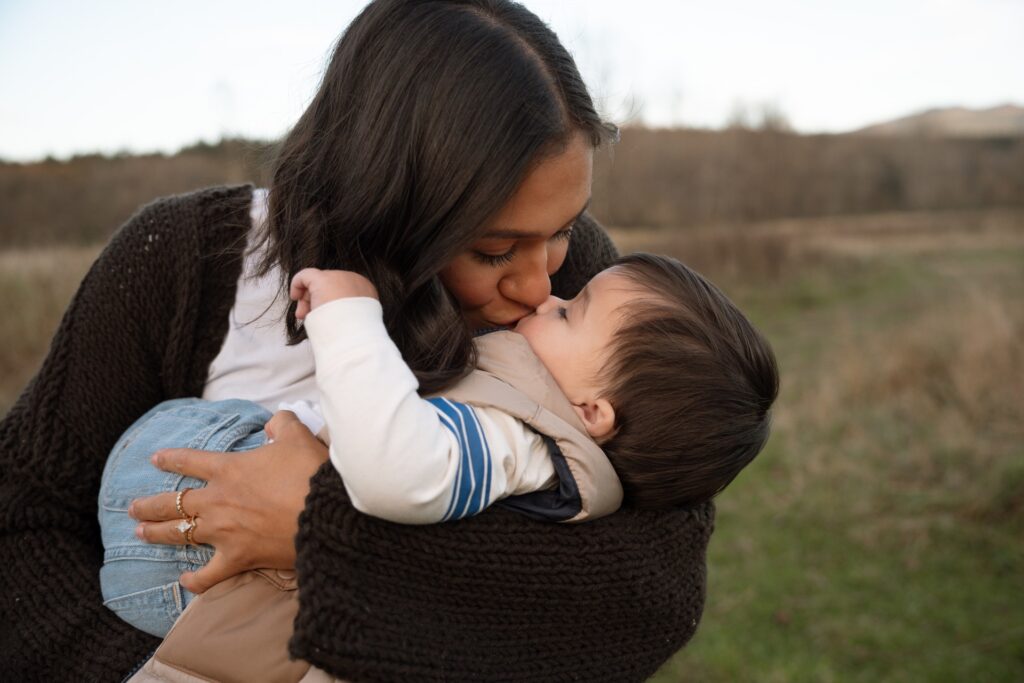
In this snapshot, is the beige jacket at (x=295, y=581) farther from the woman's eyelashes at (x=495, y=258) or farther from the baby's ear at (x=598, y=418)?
the woman's eyelashes at (x=495, y=258)

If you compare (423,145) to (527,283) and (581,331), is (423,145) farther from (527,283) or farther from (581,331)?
(581,331)

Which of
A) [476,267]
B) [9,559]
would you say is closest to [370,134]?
[476,267]

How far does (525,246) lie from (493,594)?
71 centimetres

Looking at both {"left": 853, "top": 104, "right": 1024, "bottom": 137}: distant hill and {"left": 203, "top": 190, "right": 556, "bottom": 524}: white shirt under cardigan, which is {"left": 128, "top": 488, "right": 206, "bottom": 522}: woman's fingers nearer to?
{"left": 203, "top": 190, "right": 556, "bottom": 524}: white shirt under cardigan

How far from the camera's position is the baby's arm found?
1.30m

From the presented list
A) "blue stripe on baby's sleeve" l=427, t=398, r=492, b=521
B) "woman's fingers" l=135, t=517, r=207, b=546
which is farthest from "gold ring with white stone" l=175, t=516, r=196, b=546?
"blue stripe on baby's sleeve" l=427, t=398, r=492, b=521

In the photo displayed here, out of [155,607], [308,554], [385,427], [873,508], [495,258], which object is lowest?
[873,508]

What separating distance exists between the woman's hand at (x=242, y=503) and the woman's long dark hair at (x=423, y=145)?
27 cm

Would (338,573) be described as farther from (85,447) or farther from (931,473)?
(931,473)

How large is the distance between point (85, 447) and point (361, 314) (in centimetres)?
78

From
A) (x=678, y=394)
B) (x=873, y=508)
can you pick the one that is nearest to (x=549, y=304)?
(x=678, y=394)

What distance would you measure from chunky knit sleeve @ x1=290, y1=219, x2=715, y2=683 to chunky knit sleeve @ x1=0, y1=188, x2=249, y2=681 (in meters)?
0.51

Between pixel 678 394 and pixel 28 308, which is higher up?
pixel 678 394

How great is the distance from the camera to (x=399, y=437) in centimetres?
130
